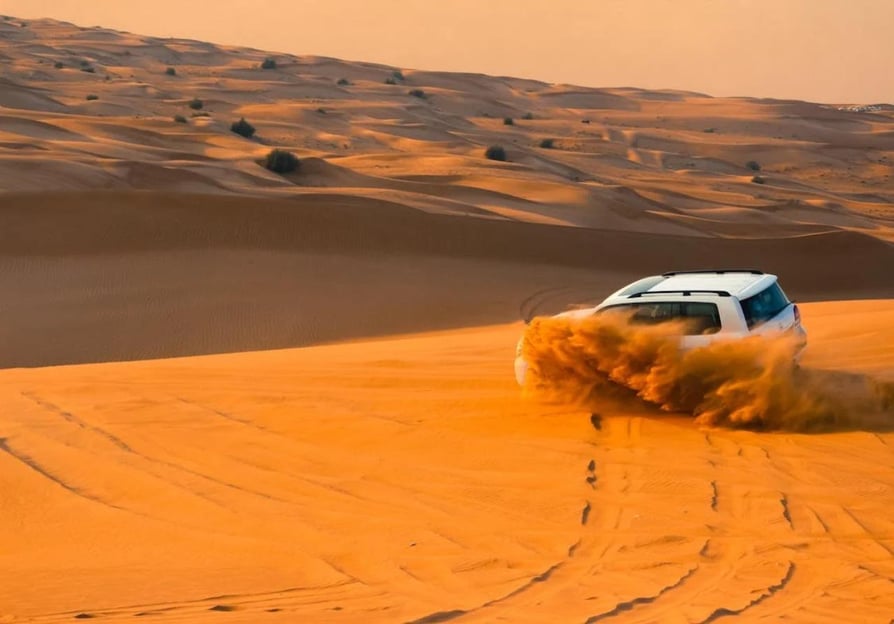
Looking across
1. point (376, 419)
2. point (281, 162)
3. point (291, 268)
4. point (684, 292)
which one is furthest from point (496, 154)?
point (376, 419)

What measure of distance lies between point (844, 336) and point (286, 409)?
709cm

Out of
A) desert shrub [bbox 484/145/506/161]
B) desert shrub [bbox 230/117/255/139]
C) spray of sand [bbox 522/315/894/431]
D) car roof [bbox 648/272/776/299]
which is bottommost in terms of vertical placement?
spray of sand [bbox 522/315/894/431]

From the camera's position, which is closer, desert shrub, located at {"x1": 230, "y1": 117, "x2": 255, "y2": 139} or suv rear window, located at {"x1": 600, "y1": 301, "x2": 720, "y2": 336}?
suv rear window, located at {"x1": 600, "y1": 301, "x2": 720, "y2": 336}

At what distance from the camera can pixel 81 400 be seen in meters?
11.5

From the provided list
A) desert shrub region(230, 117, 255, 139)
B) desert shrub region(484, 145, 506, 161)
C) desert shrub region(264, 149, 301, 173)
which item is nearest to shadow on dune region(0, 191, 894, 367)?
desert shrub region(264, 149, 301, 173)

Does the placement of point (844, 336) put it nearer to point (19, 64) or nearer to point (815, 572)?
point (815, 572)

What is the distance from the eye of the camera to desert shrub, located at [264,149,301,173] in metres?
39.8

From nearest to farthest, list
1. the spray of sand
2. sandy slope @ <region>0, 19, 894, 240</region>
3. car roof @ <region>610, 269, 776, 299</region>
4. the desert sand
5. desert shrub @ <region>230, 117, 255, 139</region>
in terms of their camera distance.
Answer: the desert sand
the spray of sand
car roof @ <region>610, 269, 776, 299</region>
sandy slope @ <region>0, 19, 894, 240</region>
desert shrub @ <region>230, 117, 255, 139</region>

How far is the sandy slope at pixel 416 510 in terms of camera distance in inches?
240

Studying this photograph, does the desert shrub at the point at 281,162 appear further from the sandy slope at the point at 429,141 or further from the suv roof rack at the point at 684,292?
the suv roof rack at the point at 684,292

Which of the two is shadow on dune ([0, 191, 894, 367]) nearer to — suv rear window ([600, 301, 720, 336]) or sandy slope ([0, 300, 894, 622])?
sandy slope ([0, 300, 894, 622])

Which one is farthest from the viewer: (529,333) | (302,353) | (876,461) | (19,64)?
(19,64)

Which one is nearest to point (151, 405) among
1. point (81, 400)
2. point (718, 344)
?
point (81, 400)

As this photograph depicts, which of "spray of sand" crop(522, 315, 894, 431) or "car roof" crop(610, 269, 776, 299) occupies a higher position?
"car roof" crop(610, 269, 776, 299)
